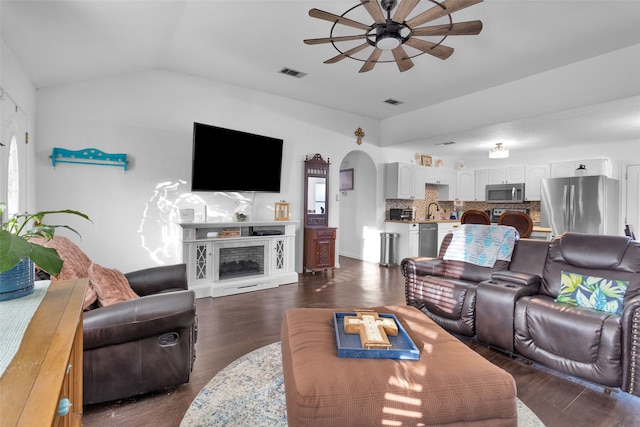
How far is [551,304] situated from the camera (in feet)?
7.46

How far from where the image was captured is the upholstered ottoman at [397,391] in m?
1.28

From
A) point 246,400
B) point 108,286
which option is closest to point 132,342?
point 108,286

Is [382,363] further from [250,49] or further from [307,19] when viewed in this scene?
[250,49]

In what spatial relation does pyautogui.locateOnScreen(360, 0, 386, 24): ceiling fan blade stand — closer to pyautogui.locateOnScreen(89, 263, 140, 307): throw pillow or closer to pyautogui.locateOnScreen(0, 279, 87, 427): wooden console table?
pyautogui.locateOnScreen(0, 279, 87, 427): wooden console table

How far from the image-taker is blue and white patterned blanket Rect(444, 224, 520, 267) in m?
2.98

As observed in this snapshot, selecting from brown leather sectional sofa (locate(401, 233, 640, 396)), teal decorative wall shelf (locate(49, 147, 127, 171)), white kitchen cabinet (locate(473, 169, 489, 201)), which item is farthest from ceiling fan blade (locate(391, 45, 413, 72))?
white kitchen cabinet (locate(473, 169, 489, 201))

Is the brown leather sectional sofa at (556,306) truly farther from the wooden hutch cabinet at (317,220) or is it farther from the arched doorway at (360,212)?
the arched doorway at (360,212)

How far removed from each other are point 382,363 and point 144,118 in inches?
156

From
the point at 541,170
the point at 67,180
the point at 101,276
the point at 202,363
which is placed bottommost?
the point at 202,363

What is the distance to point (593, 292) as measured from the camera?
2.28 metres

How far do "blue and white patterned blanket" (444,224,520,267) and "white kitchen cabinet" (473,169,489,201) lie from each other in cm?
537

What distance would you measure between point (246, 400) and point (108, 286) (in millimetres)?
1147

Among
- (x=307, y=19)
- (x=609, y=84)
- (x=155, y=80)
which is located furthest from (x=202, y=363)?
(x=609, y=84)

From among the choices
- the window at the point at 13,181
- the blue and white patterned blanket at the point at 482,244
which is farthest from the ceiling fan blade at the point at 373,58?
the window at the point at 13,181
